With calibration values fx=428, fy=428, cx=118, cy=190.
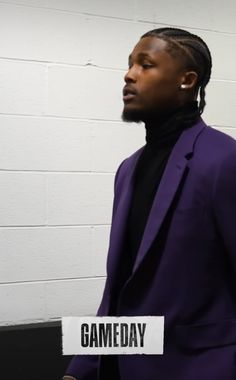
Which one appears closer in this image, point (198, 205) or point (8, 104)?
point (198, 205)

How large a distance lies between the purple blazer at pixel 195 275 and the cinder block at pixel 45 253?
33.7 inches

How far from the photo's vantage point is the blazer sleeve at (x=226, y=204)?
0.79 m

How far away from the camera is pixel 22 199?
1611 mm

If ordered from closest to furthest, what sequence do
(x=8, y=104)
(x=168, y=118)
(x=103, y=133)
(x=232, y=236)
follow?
(x=232, y=236), (x=168, y=118), (x=8, y=104), (x=103, y=133)

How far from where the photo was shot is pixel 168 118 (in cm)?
95

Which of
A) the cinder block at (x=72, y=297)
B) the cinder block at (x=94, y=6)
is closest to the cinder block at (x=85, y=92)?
the cinder block at (x=94, y=6)

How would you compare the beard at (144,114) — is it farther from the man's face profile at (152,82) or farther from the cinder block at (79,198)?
the cinder block at (79,198)

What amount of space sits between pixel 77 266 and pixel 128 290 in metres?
0.87

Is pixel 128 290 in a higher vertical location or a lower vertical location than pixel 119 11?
lower

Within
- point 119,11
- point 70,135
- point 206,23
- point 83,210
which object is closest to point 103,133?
point 70,135

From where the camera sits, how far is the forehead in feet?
3.07

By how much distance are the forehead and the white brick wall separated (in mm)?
736

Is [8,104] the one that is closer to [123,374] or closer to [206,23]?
[206,23]

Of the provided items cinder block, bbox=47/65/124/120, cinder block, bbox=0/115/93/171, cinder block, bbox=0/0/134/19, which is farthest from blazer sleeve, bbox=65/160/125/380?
cinder block, bbox=0/0/134/19
